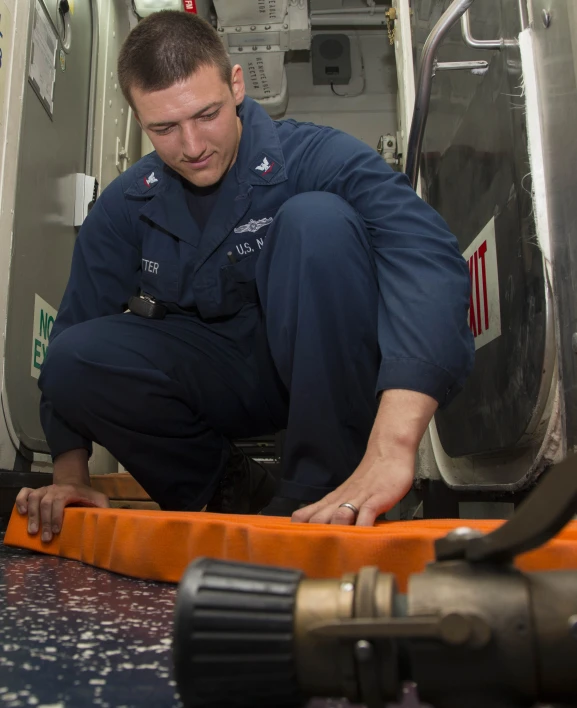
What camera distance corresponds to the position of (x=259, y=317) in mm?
1479

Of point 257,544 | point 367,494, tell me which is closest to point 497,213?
point 367,494

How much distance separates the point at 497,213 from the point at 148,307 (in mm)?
834

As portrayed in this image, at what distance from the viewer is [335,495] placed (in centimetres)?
86

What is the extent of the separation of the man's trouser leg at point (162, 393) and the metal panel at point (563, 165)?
0.59 meters

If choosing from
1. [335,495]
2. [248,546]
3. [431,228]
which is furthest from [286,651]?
[431,228]

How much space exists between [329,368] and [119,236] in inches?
28.1

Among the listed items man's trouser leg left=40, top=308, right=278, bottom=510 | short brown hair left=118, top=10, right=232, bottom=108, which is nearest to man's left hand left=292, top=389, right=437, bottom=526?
man's trouser leg left=40, top=308, right=278, bottom=510

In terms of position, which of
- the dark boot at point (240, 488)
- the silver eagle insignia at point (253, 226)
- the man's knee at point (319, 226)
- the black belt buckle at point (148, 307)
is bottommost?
the dark boot at point (240, 488)

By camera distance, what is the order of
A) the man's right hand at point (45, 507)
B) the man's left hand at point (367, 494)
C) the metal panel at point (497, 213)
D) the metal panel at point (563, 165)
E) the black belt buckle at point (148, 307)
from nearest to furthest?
the man's left hand at point (367, 494), the man's right hand at point (45, 507), the metal panel at point (563, 165), the metal panel at point (497, 213), the black belt buckle at point (148, 307)

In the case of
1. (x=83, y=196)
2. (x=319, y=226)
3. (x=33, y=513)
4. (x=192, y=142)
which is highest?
(x=83, y=196)

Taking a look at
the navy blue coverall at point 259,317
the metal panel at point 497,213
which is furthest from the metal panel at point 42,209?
the metal panel at point 497,213

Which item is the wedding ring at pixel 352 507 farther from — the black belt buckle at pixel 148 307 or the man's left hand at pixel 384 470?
the black belt buckle at pixel 148 307

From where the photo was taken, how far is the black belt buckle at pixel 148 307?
5.01ft

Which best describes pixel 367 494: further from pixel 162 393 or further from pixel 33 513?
pixel 162 393
